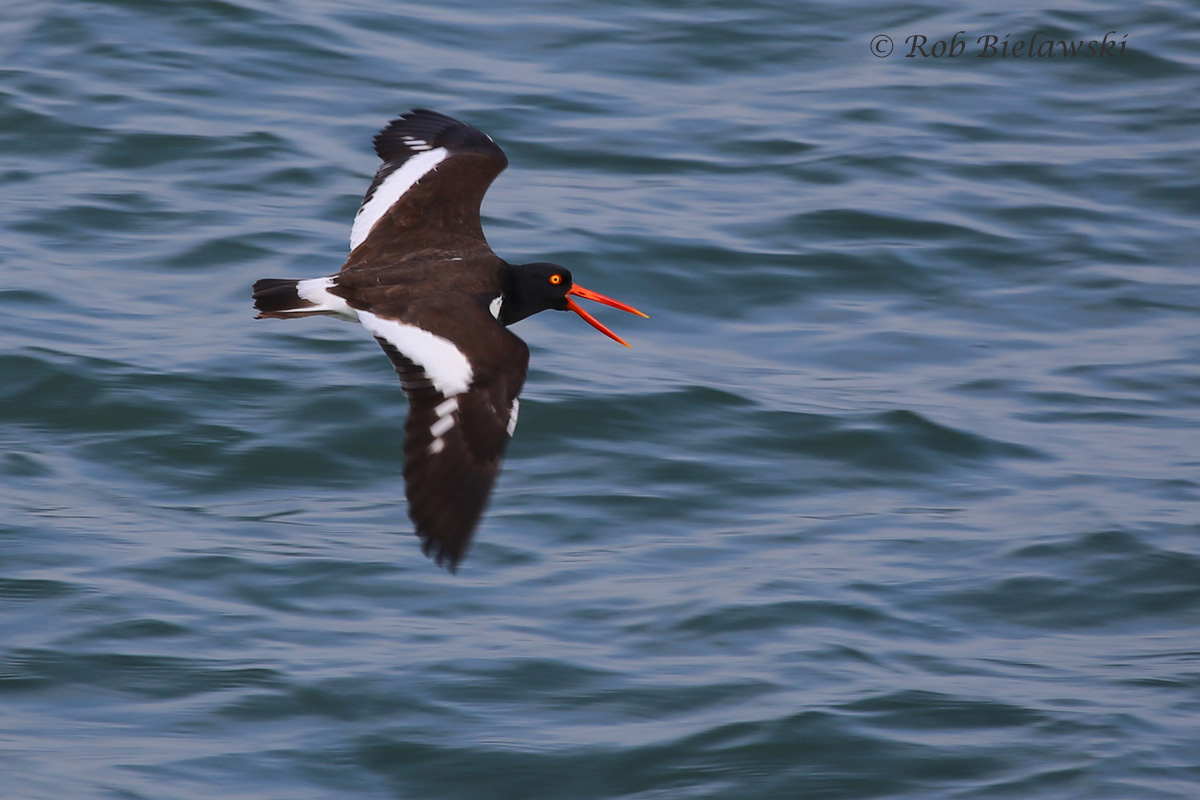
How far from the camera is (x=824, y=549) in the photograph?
289 inches

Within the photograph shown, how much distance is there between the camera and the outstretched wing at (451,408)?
5.12 meters

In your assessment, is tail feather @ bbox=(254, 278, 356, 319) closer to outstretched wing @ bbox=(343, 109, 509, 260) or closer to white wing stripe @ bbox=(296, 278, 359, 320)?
white wing stripe @ bbox=(296, 278, 359, 320)

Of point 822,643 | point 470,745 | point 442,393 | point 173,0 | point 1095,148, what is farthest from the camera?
point 173,0

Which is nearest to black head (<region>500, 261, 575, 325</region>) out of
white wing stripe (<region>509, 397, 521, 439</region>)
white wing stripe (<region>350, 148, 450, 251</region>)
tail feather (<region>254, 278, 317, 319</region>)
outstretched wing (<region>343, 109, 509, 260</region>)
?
outstretched wing (<region>343, 109, 509, 260</region>)

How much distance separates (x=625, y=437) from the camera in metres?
8.03

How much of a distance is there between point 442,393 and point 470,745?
1441mm

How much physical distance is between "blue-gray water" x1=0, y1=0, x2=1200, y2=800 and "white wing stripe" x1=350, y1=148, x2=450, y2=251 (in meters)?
1.18

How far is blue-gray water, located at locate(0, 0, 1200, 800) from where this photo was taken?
6234 mm

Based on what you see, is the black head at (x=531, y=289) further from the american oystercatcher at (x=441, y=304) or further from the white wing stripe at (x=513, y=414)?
the white wing stripe at (x=513, y=414)

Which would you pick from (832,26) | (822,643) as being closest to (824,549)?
(822,643)

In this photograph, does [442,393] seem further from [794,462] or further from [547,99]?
[547,99]

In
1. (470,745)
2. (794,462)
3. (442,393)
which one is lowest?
(470,745)

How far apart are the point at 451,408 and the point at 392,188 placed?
2165mm

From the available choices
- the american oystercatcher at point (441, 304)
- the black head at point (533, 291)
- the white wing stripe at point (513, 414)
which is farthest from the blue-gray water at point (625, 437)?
the white wing stripe at point (513, 414)
